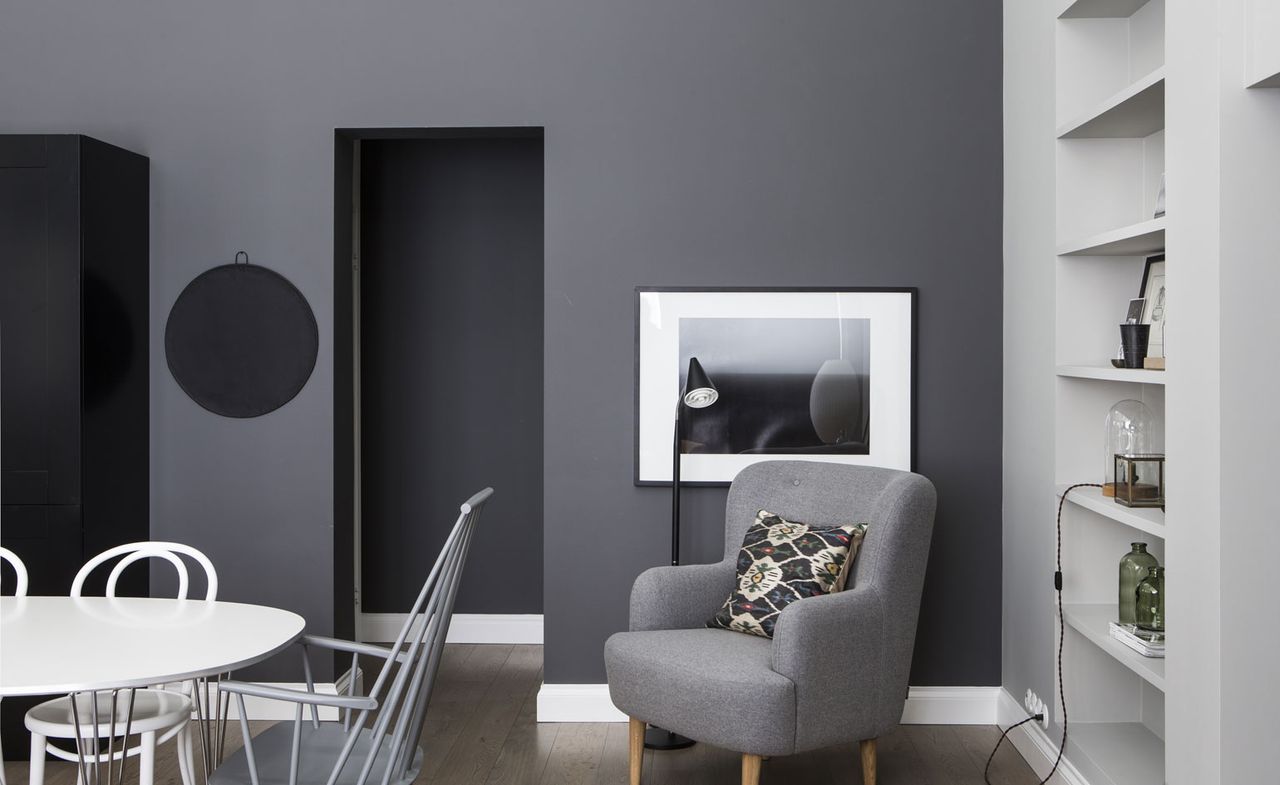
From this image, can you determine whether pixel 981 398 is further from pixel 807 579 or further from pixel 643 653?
pixel 643 653

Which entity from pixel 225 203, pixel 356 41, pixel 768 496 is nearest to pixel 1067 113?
pixel 768 496

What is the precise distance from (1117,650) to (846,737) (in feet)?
2.51

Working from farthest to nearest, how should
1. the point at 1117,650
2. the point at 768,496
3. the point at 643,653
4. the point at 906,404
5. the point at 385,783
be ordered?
the point at 906,404
the point at 768,496
the point at 643,653
the point at 1117,650
the point at 385,783

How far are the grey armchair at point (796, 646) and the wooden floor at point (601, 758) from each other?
0.90 feet

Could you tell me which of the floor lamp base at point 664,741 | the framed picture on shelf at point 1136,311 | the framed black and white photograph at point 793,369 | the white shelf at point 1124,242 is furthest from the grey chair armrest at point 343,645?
the framed picture on shelf at point 1136,311

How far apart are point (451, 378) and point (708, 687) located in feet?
8.26

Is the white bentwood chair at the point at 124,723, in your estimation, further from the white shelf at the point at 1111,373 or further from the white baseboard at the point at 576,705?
the white shelf at the point at 1111,373

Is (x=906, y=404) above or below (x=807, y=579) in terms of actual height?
above

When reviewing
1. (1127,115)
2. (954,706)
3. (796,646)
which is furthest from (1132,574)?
(1127,115)

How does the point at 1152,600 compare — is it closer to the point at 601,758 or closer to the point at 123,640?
the point at 601,758

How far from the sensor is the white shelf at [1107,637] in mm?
2586

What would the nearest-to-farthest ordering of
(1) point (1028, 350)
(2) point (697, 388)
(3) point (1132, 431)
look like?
1. (3) point (1132, 431)
2. (1) point (1028, 350)
3. (2) point (697, 388)

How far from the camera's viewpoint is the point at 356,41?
12.6 ft

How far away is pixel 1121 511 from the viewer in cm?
279
